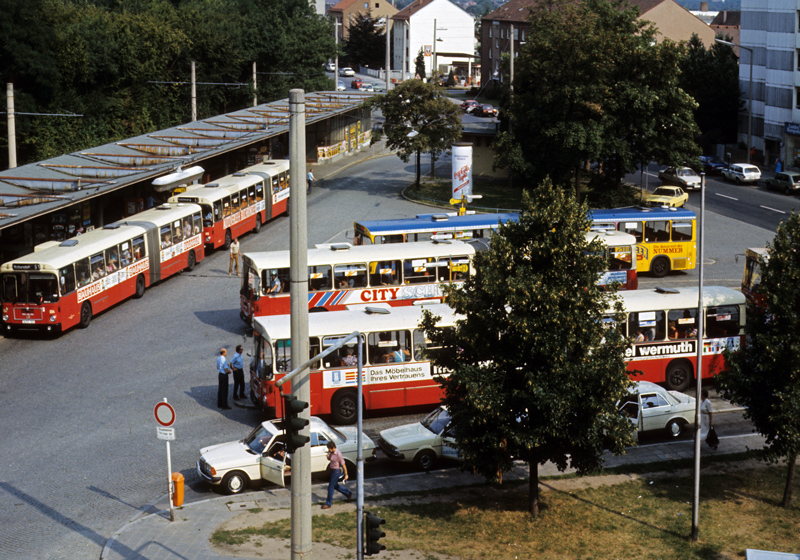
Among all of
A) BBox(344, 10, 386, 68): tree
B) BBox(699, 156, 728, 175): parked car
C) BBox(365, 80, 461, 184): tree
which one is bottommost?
BBox(699, 156, 728, 175): parked car

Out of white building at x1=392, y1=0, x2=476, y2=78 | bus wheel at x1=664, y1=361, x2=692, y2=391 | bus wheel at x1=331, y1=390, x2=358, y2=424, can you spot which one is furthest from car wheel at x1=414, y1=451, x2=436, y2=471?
white building at x1=392, y1=0, x2=476, y2=78

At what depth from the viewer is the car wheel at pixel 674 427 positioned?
23056 mm

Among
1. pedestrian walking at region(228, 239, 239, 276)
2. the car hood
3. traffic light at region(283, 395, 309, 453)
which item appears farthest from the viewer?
A: pedestrian walking at region(228, 239, 239, 276)

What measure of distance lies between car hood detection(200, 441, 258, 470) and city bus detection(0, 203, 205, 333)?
461 inches

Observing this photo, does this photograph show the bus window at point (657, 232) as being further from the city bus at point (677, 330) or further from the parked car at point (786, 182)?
the parked car at point (786, 182)

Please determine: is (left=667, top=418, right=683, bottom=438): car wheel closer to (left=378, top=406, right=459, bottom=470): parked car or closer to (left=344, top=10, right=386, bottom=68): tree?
(left=378, top=406, right=459, bottom=470): parked car

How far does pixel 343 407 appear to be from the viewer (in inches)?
926

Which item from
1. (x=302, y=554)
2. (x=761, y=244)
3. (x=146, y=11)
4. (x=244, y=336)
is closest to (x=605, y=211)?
(x=761, y=244)

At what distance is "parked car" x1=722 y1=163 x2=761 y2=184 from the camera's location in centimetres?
6306

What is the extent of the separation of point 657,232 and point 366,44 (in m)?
110

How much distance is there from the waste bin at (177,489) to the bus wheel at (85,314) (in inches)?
547

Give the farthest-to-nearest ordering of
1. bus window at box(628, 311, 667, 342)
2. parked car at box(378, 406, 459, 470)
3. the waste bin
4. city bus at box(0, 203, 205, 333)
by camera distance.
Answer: city bus at box(0, 203, 205, 333) → bus window at box(628, 311, 667, 342) → parked car at box(378, 406, 459, 470) → the waste bin

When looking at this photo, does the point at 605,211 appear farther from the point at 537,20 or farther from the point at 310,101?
the point at 310,101

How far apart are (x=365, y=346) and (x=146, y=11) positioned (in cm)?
5968
